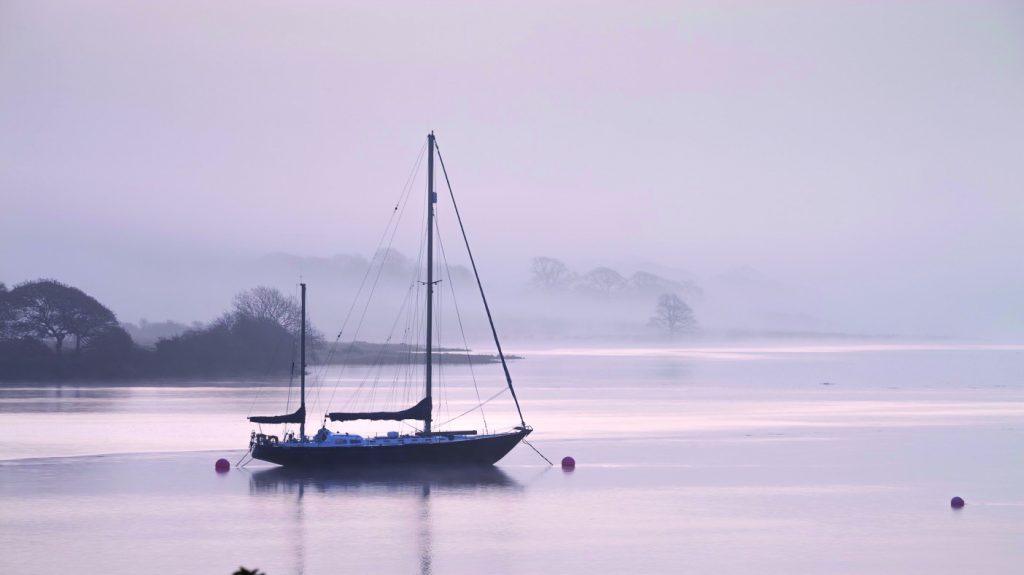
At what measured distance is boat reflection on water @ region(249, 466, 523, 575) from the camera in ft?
118

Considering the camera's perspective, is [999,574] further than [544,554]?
No

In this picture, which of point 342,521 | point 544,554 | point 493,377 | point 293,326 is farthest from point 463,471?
point 293,326

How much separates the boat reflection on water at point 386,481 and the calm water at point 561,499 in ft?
0.45

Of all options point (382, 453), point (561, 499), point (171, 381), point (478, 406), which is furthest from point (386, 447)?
point (171, 381)

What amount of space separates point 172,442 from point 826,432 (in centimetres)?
2730

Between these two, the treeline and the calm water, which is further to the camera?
the treeline

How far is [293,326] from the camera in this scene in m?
122

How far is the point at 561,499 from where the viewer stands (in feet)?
112

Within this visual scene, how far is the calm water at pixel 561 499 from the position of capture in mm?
26062

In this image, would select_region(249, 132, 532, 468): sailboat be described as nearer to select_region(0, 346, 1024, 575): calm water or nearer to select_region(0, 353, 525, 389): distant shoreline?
select_region(0, 346, 1024, 575): calm water

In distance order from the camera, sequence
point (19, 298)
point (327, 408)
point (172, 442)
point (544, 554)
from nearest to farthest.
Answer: point (544, 554) → point (172, 442) → point (327, 408) → point (19, 298)

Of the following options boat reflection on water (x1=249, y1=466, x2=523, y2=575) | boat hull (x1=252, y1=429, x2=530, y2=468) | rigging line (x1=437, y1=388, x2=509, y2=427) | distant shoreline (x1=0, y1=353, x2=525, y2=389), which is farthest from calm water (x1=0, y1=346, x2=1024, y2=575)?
distant shoreline (x1=0, y1=353, x2=525, y2=389)

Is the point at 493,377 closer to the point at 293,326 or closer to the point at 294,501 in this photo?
the point at 293,326

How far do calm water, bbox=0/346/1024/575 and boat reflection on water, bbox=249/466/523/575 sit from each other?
0.14 meters
